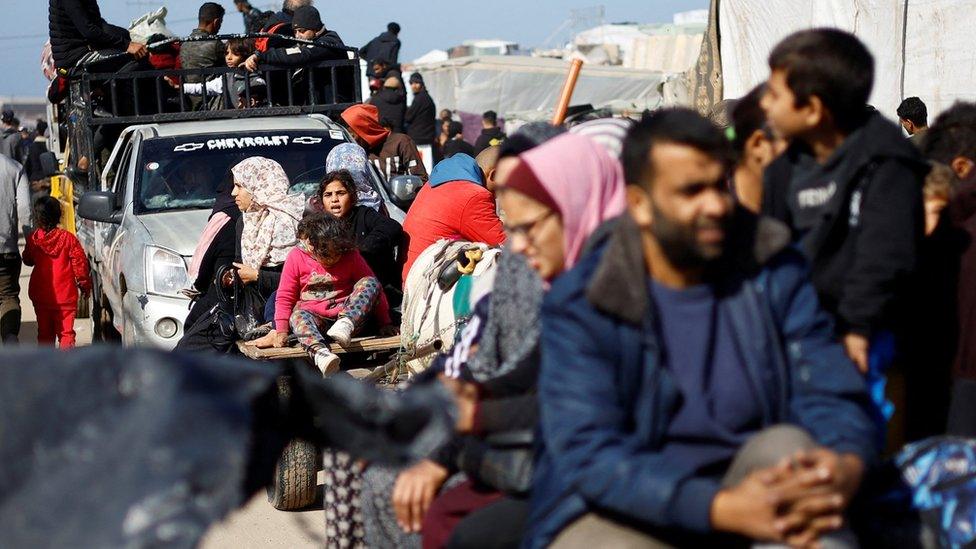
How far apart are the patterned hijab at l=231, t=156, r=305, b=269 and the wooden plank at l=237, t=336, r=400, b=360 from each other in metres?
0.74

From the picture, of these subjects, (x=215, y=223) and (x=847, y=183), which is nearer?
(x=847, y=183)

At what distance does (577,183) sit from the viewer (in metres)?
3.30

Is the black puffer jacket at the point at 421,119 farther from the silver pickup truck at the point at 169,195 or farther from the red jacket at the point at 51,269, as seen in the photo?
the red jacket at the point at 51,269

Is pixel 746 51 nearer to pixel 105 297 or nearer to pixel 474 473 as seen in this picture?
pixel 105 297

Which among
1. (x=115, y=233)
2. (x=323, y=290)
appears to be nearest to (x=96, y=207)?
(x=115, y=233)

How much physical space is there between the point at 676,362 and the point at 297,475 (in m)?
4.09

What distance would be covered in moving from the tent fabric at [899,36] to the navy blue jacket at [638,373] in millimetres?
6397

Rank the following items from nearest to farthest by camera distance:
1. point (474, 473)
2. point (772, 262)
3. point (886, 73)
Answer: point (772, 262) < point (474, 473) < point (886, 73)

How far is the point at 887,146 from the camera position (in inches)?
128

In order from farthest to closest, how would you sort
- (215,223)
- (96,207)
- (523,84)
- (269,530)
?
(523,84) < (96,207) < (215,223) < (269,530)

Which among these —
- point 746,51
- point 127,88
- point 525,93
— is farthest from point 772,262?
point 525,93

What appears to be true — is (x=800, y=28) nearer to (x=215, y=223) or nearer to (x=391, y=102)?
(x=215, y=223)

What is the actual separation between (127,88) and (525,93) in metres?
17.9

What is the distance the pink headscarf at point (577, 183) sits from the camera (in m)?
3.28
